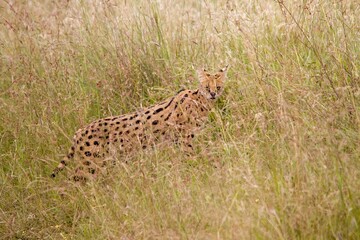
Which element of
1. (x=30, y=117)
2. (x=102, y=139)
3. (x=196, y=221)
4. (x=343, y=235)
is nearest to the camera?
(x=343, y=235)

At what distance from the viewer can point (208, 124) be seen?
5906 mm

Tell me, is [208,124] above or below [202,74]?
below

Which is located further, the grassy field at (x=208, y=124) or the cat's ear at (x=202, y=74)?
the cat's ear at (x=202, y=74)

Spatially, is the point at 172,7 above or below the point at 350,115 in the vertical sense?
above

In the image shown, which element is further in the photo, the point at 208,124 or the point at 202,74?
the point at 202,74

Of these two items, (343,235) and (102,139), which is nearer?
(343,235)

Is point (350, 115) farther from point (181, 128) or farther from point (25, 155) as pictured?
point (25, 155)

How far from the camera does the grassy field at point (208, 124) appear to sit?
419 cm

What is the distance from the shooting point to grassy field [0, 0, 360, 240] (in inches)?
165

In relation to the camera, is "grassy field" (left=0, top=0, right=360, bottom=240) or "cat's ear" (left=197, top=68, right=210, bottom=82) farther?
"cat's ear" (left=197, top=68, right=210, bottom=82)

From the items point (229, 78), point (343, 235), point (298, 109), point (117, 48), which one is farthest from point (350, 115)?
point (117, 48)

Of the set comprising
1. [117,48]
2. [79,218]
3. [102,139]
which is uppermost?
[117,48]

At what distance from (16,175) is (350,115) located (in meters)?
2.90

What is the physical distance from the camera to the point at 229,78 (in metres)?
6.27
